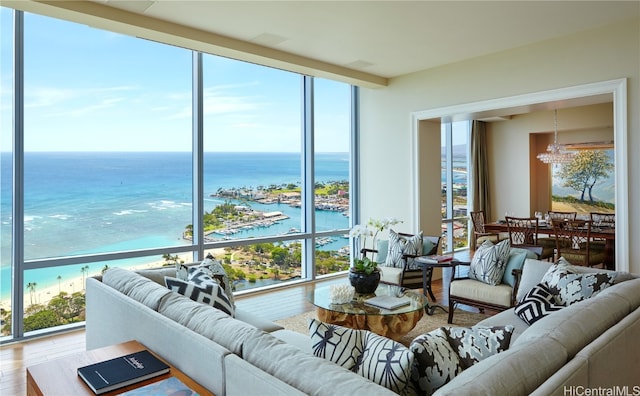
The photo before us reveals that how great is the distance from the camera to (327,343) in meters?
1.76

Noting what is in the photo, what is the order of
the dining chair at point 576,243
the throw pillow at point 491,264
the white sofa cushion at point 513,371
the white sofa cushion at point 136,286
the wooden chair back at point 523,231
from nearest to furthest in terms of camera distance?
1. the white sofa cushion at point 513,371
2. the white sofa cushion at point 136,286
3. the throw pillow at point 491,264
4. the dining chair at point 576,243
5. the wooden chair back at point 523,231

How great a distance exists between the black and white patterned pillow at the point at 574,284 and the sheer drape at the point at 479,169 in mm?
6789

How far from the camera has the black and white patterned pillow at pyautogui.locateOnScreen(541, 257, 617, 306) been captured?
294 cm

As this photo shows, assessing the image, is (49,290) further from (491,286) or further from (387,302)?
(491,286)

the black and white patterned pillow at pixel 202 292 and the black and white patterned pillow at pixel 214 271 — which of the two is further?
the black and white patterned pillow at pixel 214 271

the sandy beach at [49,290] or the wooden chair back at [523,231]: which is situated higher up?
the wooden chair back at [523,231]

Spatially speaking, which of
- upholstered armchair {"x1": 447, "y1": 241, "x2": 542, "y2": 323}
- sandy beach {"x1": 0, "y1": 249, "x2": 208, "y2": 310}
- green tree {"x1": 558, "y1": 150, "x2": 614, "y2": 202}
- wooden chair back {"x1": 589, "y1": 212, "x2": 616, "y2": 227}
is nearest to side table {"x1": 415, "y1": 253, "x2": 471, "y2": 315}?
upholstered armchair {"x1": 447, "y1": 241, "x2": 542, "y2": 323}

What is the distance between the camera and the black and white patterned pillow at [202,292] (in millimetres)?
2836

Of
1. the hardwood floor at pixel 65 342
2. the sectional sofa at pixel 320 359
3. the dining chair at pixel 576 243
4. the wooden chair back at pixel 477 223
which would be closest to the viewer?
the sectional sofa at pixel 320 359

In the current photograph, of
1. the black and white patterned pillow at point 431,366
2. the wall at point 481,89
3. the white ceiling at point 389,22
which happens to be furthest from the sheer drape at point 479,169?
the black and white patterned pillow at point 431,366

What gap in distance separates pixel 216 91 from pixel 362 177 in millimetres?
2879

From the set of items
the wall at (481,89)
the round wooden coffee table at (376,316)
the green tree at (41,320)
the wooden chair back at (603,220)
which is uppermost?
the wall at (481,89)

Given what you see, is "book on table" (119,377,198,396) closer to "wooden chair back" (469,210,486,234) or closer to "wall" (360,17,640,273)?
"wall" (360,17,640,273)

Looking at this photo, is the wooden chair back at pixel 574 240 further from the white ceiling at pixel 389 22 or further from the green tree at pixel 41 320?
the green tree at pixel 41 320
